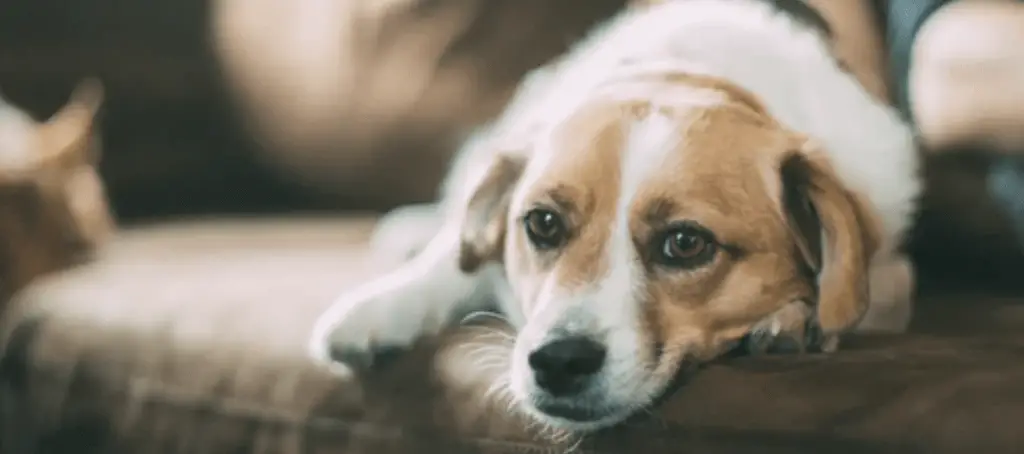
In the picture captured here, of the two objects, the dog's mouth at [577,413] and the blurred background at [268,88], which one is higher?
the blurred background at [268,88]

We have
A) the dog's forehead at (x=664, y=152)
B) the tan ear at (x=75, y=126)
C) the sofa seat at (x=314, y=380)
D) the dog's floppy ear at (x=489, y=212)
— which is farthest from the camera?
the tan ear at (x=75, y=126)

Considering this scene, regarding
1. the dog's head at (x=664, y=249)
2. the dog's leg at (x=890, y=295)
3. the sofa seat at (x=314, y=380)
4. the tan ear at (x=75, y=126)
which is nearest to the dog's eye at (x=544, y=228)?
the dog's head at (x=664, y=249)

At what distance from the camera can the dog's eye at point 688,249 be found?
36.2 inches

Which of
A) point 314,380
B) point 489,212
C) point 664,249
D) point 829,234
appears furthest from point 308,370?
point 829,234

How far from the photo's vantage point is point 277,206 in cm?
138

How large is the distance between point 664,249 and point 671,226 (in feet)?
0.06

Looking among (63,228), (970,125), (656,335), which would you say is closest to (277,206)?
(63,228)

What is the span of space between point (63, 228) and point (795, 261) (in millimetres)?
800

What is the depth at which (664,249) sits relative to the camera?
922mm

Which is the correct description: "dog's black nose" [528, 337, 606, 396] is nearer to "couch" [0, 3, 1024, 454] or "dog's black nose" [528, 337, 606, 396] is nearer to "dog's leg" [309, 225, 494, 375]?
"couch" [0, 3, 1024, 454]

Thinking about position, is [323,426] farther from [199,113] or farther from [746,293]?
[199,113]

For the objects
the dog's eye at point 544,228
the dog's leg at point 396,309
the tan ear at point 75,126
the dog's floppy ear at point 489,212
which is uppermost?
the tan ear at point 75,126

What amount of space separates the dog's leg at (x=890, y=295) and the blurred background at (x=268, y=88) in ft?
1.53

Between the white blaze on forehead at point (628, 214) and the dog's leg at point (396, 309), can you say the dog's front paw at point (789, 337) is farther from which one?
the dog's leg at point (396, 309)
